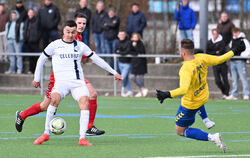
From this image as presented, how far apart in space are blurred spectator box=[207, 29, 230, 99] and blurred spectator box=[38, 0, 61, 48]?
16.4 feet

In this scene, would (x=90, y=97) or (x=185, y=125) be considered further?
(x=90, y=97)

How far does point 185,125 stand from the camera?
8.69 meters

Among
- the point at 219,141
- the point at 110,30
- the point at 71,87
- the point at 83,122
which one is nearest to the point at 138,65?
the point at 110,30

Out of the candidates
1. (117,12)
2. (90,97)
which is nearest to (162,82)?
(117,12)

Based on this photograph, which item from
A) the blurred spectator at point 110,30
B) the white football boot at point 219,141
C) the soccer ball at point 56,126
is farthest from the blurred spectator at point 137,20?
the white football boot at point 219,141

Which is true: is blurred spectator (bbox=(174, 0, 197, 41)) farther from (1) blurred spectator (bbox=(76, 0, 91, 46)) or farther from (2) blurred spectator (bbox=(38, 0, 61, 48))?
(2) blurred spectator (bbox=(38, 0, 61, 48))

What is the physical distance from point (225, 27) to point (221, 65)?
1607 mm

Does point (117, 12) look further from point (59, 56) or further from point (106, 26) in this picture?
point (59, 56)

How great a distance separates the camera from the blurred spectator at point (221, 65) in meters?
17.0

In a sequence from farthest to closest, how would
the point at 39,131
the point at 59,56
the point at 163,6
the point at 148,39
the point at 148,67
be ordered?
1. the point at 163,6
2. the point at 148,39
3. the point at 148,67
4. the point at 39,131
5. the point at 59,56

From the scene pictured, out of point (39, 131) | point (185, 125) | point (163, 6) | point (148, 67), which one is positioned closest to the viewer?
point (185, 125)

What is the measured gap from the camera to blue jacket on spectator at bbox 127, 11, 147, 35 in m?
19.2

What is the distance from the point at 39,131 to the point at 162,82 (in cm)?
848

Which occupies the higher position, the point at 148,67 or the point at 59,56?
the point at 59,56
